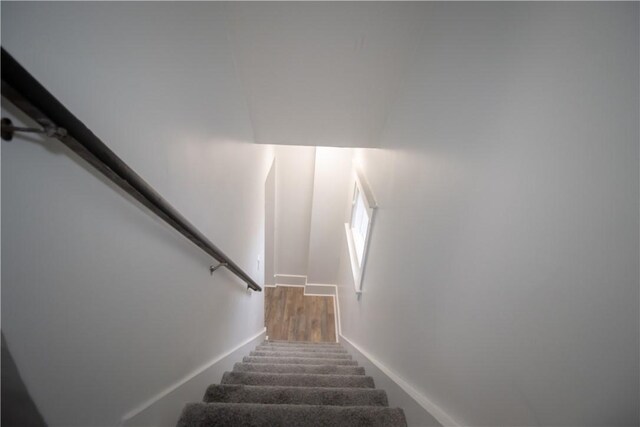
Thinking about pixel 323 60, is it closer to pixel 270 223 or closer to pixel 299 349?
pixel 299 349

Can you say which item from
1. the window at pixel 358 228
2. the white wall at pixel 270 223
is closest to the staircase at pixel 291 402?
the window at pixel 358 228

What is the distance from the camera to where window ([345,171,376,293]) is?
272cm

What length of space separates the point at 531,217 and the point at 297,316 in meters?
4.60

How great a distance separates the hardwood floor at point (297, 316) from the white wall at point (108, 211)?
339cm

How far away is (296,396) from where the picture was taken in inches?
59.0

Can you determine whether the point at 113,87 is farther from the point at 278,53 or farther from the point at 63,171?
the point at 278,53

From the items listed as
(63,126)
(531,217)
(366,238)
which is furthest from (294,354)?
(63,126)

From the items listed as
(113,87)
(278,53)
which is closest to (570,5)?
(113,87)

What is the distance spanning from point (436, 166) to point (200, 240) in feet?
3.48

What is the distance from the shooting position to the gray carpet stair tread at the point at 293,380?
5.70ft

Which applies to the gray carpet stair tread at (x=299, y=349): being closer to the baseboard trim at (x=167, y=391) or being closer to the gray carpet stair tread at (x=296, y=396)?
the baseboard trim at (x=167, y=391)

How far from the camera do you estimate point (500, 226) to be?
0.69 metres

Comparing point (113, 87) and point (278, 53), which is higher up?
point (278, 53)

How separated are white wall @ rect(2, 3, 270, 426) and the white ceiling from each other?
278 mm
